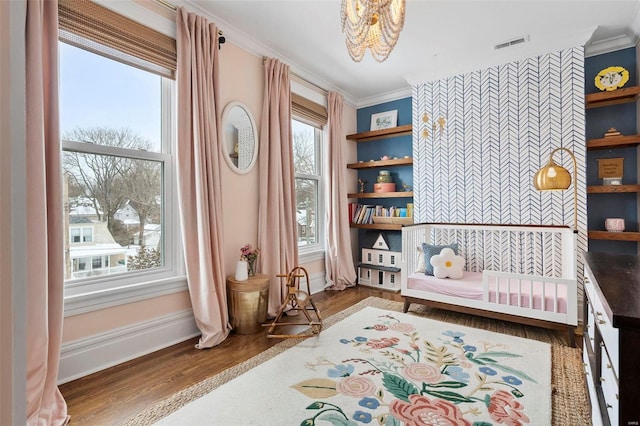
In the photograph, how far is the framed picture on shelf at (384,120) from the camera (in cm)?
426

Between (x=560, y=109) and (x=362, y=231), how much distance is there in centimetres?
267

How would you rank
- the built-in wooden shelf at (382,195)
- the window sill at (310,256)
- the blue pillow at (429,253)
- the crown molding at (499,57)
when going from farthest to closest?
the built-in wooden shelf at (382,195)
the window sill at (310,256)
the blue pillow at (429,253)
the crown molding at (499,57)

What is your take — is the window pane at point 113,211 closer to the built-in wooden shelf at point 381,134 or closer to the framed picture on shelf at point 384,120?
the built-in wooden shelf at point 381,134

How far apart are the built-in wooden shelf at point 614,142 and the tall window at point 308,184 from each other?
279cm

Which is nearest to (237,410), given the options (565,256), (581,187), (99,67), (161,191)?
(161,191)

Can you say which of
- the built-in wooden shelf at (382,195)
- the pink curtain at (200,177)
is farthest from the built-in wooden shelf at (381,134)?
the pink curtain at (200,177)

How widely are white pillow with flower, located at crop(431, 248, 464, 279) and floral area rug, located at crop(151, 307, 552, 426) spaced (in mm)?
637

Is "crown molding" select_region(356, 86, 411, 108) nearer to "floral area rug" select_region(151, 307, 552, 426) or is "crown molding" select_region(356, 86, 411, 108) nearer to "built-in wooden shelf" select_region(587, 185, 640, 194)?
"built-in wooden shelf" select_region(587, 185, 640, 194)

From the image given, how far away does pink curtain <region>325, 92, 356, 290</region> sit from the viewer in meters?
4.00

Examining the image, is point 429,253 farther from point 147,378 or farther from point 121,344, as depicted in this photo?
point 121,344

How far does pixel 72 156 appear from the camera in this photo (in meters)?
1.94

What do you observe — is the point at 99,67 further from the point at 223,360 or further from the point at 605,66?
the point at 605,66

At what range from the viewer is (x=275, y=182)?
Result: 3070mm

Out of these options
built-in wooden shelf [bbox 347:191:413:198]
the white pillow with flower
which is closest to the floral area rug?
the white pillow with flower
